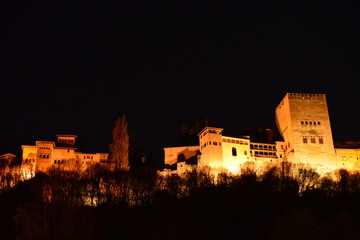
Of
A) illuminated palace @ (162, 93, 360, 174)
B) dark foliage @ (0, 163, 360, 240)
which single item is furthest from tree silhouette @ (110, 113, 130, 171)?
illuminated palace @ (162, 93, 360, 174)

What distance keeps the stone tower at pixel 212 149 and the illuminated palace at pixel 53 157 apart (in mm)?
15268

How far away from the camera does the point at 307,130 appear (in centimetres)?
7269

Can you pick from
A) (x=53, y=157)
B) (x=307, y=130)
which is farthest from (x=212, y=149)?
(x=53, y=157)

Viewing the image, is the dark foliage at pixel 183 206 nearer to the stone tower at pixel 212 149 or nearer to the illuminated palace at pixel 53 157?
the stone tower at pixel 212 149

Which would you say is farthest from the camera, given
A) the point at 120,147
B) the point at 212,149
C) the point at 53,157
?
the point at 53,157

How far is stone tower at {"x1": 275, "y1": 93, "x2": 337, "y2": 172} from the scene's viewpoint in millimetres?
70438

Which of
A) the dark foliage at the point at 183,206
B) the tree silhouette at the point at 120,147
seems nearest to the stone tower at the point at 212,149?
the dark foliage at the point at 183,206

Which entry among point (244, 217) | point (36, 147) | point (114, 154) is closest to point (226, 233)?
point (244, 217)

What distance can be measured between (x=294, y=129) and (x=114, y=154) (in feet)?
100

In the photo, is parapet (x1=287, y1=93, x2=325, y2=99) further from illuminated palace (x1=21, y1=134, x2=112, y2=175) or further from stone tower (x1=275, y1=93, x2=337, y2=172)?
illuminated palace (x1=21, y1=134, x2=112, y2=175)

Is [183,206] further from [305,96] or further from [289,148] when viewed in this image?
[305,96]

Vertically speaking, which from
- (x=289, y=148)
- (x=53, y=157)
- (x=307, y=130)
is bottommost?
(x=53, y=157)

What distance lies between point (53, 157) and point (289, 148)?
1539 inches

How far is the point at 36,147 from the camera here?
70.1 metres
